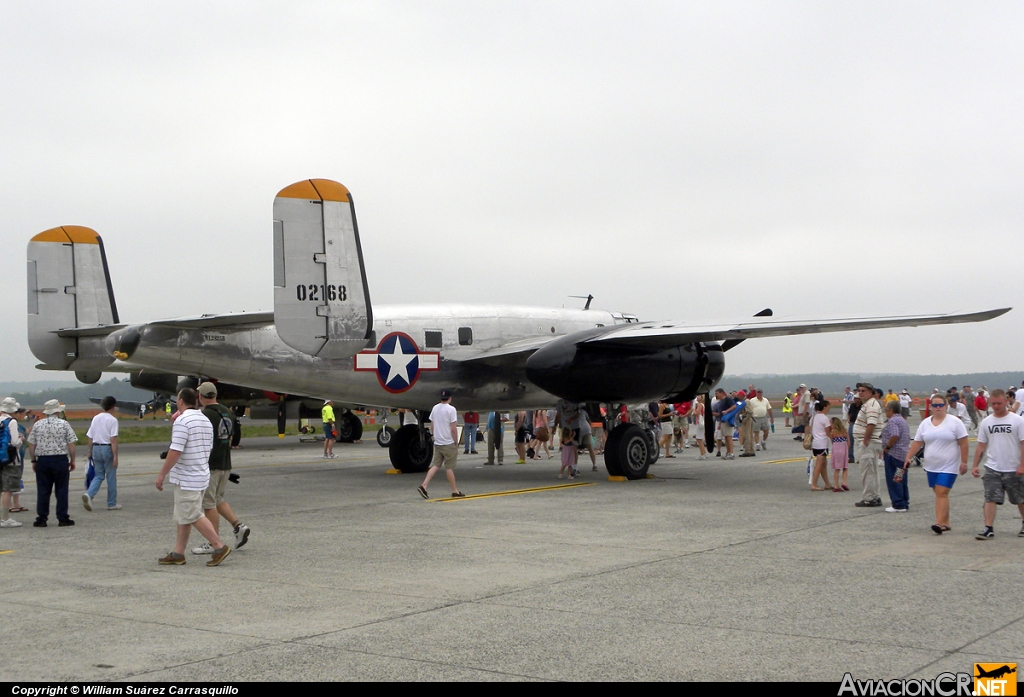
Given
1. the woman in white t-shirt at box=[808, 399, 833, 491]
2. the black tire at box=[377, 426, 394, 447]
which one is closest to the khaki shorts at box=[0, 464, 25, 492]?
the woman in white t-shirt at box=[808, 399, 833, 491]

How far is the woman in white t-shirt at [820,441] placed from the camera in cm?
1653

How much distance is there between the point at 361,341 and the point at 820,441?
27.2 ft

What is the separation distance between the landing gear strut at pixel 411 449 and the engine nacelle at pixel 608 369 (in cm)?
394

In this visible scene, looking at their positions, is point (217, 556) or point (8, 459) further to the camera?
point (8, 459)

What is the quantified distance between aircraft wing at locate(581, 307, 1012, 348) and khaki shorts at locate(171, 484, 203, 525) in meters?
9.64

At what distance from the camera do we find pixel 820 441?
16547mm

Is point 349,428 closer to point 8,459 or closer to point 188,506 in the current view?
point 8,459

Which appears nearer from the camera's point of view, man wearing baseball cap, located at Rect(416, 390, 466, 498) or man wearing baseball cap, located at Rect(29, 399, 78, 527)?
man wearing baseball cap, located at Rect(29, 399, 78, 527)

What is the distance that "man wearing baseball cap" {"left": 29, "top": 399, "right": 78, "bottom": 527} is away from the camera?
1327cm

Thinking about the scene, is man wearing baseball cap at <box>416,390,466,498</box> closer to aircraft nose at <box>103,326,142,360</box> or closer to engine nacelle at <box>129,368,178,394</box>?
aircraft nose at <box>103,326,142,360</box>

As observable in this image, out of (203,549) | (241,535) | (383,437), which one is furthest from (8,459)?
(383,437)

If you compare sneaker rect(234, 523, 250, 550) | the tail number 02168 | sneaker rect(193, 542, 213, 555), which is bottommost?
sneaker rect(193, 542, 213, 555)

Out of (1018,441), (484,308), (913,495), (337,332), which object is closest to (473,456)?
(484,308)

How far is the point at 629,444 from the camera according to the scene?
19281 mm
